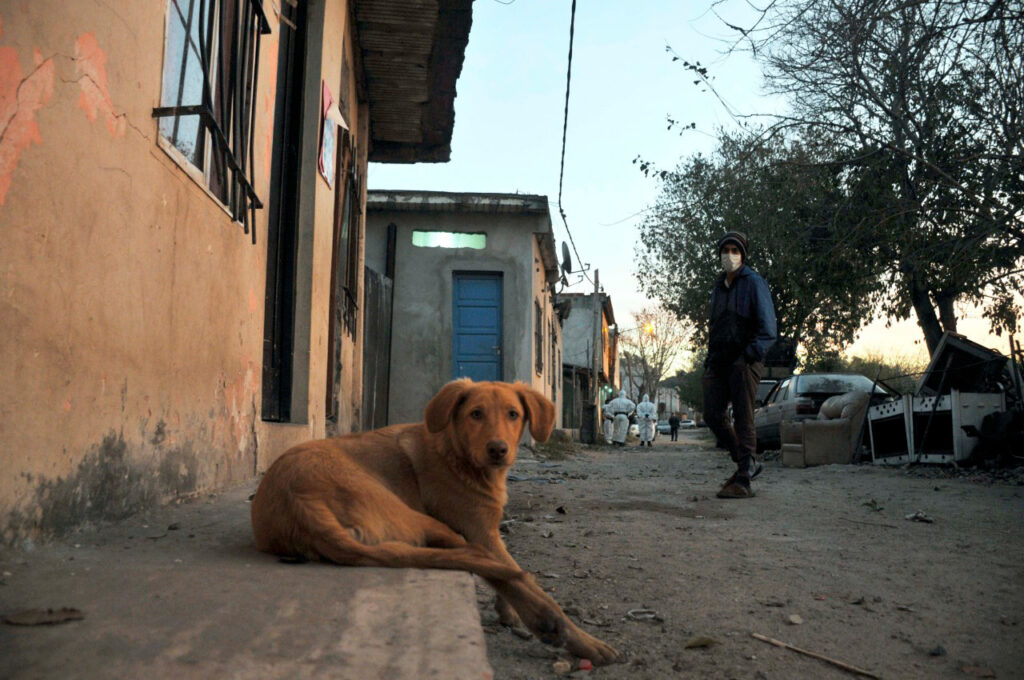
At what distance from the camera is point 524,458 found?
12.1m

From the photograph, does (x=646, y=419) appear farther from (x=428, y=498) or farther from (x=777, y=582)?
(x=428, y=498)

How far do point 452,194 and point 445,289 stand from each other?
180 centimetres

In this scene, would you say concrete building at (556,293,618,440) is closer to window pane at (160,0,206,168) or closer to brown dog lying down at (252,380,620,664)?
window pane at (160,0,206,168)

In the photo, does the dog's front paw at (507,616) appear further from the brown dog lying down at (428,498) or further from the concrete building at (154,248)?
the concrete building at (154,248)

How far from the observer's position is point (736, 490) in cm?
627

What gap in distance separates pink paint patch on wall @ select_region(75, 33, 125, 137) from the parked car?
11.9 m

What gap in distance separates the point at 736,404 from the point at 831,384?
8397mm

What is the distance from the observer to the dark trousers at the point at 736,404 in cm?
622

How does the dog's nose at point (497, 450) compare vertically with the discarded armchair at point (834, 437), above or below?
above

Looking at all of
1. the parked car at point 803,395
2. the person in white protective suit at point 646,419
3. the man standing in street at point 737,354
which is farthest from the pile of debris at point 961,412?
the person in white protective suit at point 646,419

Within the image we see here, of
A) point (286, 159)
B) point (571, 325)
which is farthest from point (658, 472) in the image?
point (571, 325)

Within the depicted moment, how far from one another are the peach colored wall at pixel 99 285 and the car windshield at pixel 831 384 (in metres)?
11.7

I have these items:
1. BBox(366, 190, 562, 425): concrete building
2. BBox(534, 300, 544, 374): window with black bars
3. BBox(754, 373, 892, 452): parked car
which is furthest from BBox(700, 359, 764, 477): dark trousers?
BBox(534, 300, 544, 374): window with black bars

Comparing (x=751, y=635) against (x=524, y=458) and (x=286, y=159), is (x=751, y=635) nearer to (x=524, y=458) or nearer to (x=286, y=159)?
(x=286, y=159)
